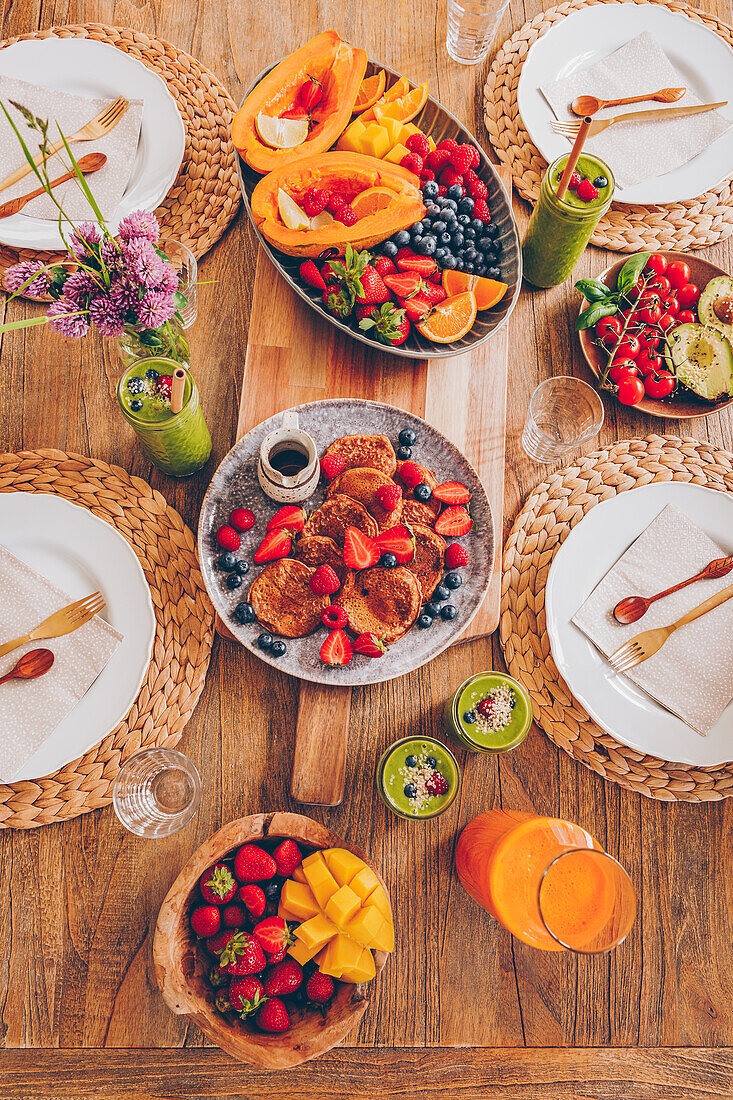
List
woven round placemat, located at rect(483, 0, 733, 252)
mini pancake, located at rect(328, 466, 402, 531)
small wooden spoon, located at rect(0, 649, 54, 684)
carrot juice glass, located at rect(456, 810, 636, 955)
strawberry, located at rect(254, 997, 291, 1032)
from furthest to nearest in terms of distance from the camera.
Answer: woven round placemat, located at rect(483, 0, 733, 252) < mini pancake, located at rect(328, 466, 402, 531) < small wooden spoon, located at rect(0, 649, 54, 684) < strawberry, located at rect(254, 997, 291, 1032) < carrot juice glass, located at rect(456, 810, 636, 955)

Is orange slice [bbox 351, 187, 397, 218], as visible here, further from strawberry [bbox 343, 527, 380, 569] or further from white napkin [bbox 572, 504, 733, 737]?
white napkin [bbox 572, 504, 733, 737]

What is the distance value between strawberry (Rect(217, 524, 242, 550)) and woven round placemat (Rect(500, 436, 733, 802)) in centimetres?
70

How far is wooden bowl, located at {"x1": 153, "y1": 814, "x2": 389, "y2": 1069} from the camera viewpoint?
56.6 inches

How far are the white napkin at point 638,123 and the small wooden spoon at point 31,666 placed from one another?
1.99 metres

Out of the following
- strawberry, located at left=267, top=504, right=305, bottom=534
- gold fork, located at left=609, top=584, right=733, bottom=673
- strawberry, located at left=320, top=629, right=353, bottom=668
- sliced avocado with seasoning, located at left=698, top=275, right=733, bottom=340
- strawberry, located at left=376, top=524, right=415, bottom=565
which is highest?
sliced avocado with seasoning, located at left=698, top=275, right=733, bottom=340

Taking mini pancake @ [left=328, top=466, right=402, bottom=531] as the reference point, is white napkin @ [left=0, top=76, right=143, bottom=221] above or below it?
above

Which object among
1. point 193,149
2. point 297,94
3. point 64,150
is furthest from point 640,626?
point 64,150

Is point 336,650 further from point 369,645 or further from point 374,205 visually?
point 374,205

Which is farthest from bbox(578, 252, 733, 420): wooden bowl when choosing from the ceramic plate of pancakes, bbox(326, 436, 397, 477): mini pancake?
bbox(326, 436, 397, 477): mini pancake

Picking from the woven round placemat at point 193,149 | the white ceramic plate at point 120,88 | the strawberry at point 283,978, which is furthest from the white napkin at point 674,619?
the white ceramic plate at point 120,88

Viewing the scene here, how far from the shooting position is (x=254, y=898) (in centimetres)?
154

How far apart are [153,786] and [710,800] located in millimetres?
1396

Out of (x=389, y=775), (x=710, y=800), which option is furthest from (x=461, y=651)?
(x=710, y=800)

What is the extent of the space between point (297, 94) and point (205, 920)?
6.89 ft
